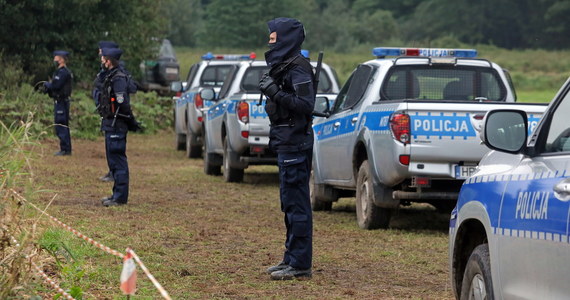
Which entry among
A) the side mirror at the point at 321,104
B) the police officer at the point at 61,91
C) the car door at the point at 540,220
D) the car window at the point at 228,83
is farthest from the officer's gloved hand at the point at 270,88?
the police officer at the point at 61,91

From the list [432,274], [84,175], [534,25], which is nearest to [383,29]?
[534,25]

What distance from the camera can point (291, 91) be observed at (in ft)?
28.1

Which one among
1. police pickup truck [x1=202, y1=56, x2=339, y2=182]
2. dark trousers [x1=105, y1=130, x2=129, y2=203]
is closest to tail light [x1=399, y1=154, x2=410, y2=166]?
dark trousers [x1=105, y1=130, x2=129, y2=203]

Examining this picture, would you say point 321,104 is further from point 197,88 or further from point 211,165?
point 197,88

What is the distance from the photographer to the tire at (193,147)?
874 inches

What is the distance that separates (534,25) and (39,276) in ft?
290

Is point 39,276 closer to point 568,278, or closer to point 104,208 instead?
point 568,278

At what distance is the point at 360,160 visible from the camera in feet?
39.6

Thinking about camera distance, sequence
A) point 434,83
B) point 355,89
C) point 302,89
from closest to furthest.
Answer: point 302,89, point 434,83, point 355,89

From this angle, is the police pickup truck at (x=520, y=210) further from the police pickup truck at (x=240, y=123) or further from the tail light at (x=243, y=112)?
the tail light at (x=243, y=112)

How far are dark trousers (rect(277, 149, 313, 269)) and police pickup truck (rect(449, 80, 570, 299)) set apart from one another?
247cm

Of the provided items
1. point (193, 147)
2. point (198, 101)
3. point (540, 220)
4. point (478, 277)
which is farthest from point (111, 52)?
point (193, 147)

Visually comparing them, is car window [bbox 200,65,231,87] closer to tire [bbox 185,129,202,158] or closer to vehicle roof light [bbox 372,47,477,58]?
tire [bbox 185,129,202,158]

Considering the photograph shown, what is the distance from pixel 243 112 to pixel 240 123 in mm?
173
